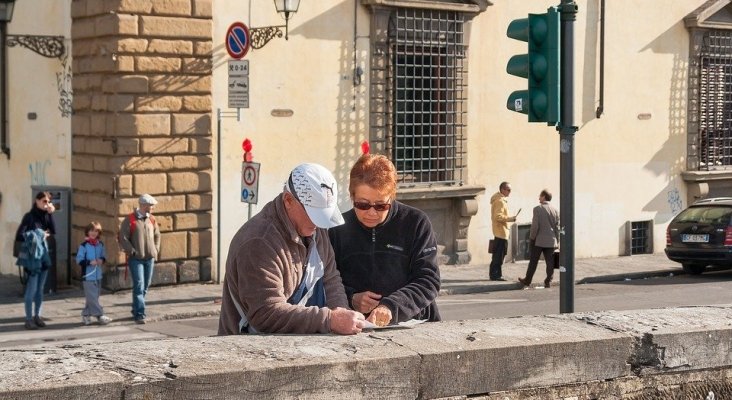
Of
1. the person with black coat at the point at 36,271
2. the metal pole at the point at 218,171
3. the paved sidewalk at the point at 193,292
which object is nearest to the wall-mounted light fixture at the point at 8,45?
the paved sidewalk at the point at 193,292

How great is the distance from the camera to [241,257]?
5.43 m

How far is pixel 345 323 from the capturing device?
17.8 ft

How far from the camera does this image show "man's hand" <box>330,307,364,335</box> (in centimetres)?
541

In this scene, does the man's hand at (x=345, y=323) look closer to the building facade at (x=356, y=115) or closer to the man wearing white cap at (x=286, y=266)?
the man wearing white cap at (x=286, y=266)

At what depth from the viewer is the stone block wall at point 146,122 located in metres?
18.8

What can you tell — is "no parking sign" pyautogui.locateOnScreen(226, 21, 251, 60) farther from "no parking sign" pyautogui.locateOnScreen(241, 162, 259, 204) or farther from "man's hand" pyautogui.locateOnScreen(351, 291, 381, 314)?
"man's hand" pyautogui.locateOnScreen(351, 291, 381, 314)

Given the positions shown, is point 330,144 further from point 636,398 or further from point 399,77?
point 636,398

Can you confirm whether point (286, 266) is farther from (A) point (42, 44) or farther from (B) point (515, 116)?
(B) point (515, 116)

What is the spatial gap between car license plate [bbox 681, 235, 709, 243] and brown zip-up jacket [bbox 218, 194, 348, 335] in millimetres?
17063

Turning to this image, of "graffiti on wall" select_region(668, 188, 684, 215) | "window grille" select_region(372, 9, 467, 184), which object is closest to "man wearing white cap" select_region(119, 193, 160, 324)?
"window grille" select_region(372, 9, 467, 184)

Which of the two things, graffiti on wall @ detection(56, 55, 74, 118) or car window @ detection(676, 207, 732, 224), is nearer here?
graffiti on wall @ detection(56, 55, 74, 118)

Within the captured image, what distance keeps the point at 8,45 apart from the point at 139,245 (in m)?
5.15

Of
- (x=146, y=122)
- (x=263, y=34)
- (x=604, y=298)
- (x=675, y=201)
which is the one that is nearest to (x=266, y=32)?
(x=263, y=34)

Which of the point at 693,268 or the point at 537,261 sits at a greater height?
the point at 537,261
